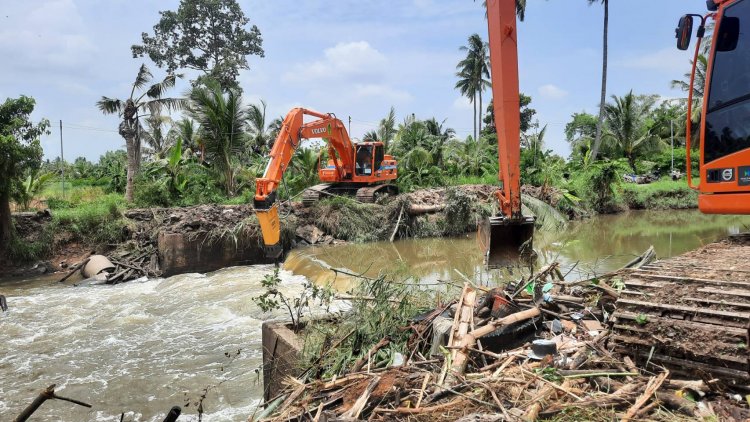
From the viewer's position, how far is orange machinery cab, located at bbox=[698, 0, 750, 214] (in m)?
5.35

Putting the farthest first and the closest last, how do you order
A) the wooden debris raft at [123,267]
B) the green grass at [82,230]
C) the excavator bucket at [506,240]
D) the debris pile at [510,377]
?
the green grass at [82,230], the wooden debris raft at [123,267], the excavator bucket at [506,240], the debris pile at [510,377]

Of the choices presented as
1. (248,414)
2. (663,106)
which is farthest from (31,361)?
(663,106)

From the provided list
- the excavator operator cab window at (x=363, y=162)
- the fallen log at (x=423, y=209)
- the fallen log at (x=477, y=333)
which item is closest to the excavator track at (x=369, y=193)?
the excavator operator cab window at (x=363, y=162)

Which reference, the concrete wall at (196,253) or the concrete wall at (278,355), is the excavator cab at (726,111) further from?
the concrete wall at (196,253)

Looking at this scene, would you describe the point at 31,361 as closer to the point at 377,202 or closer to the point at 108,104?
the point at 377,202

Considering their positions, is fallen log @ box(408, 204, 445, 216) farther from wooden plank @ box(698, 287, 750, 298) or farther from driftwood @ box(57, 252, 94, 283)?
wooden plank @ box(698, 287, 750, 298)

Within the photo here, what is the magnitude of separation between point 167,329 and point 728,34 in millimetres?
9765

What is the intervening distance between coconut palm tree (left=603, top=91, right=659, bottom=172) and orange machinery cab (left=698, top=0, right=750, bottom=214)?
3253 cm

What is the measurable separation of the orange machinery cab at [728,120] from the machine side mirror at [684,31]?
26cm

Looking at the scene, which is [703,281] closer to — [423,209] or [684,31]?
[684,31]

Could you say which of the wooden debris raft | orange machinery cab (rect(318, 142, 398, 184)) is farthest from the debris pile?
orange machinery cab (rect(318, 142, 398, 184))

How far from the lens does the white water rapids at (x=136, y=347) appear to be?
268 inches

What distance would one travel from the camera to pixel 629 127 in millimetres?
35625

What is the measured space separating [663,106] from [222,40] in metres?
37.0
